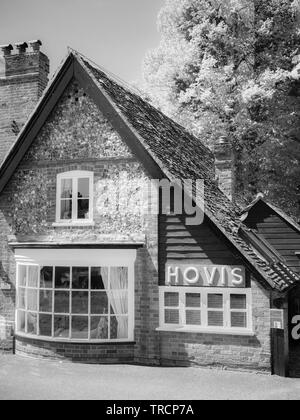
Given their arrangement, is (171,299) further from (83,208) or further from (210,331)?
(83,208)

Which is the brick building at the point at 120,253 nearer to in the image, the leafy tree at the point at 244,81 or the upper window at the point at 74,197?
the upper window at the point at 74,197

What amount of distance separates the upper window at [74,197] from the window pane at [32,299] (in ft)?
6.88

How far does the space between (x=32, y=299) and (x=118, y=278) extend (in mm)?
2582

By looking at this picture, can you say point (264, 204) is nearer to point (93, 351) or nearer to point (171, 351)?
point (171, 351)

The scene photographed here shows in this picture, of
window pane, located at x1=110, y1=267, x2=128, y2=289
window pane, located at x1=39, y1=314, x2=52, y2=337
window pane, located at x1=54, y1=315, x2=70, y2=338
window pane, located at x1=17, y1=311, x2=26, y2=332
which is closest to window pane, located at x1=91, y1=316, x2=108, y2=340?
window pane, located at x1=54, y1=315, x2=70, y2=338

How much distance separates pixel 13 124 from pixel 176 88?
1017 centimetres

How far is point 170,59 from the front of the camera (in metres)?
21.6

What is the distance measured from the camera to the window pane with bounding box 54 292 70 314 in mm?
11703

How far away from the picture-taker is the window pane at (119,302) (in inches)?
454

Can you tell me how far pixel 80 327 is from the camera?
11586mm

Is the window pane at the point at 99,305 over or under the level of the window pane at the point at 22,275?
under

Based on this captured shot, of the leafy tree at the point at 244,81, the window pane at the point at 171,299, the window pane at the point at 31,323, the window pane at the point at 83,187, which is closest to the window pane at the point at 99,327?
the window pane at the point at 171,299

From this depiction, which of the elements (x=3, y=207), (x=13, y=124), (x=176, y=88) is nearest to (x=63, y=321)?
(x=3, y=207)

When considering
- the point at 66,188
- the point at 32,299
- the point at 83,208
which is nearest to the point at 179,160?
the point at 83,208
